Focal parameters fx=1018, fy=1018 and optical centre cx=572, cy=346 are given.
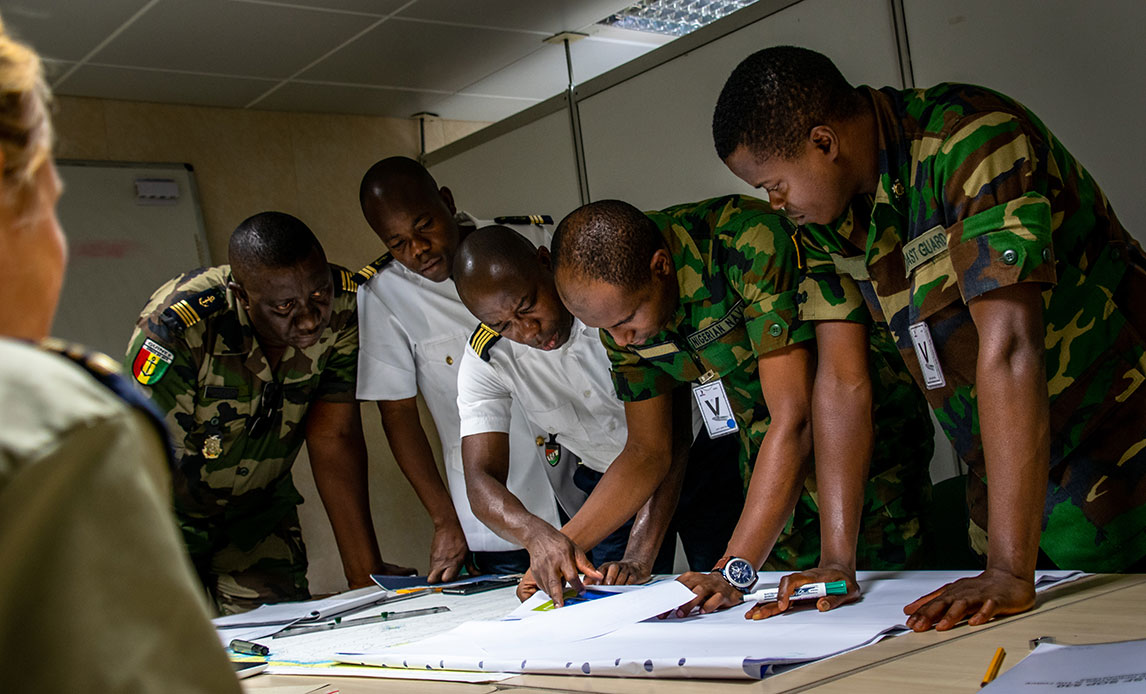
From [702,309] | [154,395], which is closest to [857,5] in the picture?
[702,309]

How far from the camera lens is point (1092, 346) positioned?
142 centimetres

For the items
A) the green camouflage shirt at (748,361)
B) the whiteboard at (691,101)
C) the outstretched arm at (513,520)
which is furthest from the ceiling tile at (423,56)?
the green camouflage shirt at (748,361)

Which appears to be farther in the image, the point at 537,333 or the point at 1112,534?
the point at 537,333

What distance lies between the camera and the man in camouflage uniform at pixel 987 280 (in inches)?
50.4

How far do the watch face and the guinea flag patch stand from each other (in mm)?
1590

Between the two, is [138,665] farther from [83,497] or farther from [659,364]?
[659,364]

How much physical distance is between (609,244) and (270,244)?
3.19ft

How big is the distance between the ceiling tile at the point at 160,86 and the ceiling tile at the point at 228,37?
0.11 metres

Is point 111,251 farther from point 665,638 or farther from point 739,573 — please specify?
point 665,638

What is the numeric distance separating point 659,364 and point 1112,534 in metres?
0.93

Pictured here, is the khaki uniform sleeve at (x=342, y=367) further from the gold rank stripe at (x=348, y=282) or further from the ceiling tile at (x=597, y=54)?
the ceiling tile at (x=597, y=54)

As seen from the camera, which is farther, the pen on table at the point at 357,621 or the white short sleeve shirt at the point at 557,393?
the white short sleeve shirt at the point at 557,393

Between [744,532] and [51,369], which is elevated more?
[51,369]

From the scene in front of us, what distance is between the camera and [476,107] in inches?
193
